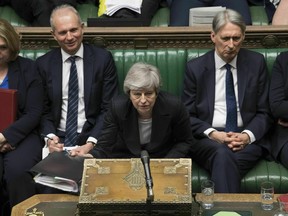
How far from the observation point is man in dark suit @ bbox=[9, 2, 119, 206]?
10.9 feet

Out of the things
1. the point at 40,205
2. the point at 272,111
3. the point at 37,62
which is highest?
the point at 37,62

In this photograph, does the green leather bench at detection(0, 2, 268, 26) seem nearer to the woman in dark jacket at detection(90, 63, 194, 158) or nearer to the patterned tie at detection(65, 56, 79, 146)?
the patterned tie at detection(65, 56, 79, 146)

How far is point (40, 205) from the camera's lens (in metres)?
2.60

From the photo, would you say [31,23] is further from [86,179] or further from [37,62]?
[86,179]

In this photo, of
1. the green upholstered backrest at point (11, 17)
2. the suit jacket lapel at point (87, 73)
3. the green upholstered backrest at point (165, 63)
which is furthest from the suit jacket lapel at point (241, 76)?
the green upholstered backrest at point (11, 17)

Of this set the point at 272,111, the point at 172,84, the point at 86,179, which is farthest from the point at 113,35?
the point at 86,179

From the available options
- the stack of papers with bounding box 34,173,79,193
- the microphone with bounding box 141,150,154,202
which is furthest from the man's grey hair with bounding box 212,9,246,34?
the microphone with bounding box 141,150,154,202

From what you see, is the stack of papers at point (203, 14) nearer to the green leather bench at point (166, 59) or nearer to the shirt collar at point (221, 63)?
the green leather bench at point (166, 59)

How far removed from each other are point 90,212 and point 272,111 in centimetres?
127

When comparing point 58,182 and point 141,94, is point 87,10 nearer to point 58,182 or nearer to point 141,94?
point 141,94

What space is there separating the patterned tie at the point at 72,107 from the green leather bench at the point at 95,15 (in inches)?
33.1

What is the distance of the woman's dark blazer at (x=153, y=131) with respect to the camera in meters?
3.02

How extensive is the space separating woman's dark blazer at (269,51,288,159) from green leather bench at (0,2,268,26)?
784 mm

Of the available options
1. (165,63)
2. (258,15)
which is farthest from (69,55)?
(258,15)
